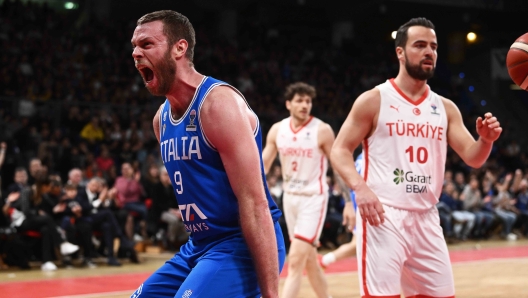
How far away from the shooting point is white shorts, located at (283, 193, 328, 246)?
7281mm

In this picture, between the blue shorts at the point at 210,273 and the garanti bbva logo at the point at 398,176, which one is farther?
the garanti bbva logo at the point at 398,176

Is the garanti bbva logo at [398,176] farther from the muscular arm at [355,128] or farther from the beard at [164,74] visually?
the beard at [164,74]

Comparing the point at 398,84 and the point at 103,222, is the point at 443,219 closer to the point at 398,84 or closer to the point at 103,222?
the point at 103,222

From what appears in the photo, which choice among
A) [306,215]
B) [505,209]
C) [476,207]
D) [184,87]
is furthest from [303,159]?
[505,209]

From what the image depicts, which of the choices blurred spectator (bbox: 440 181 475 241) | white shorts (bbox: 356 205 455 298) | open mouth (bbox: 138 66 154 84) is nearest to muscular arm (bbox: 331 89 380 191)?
white shorts (bbox: 356 205 455 298)

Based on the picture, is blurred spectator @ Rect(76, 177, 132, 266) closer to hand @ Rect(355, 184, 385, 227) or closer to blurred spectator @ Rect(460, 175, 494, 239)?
hand @ Rect(355, 184, 385, 227)

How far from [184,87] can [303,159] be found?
500cm

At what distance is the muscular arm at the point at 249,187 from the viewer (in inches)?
110

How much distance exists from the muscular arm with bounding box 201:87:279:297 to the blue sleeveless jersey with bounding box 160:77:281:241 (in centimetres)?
12

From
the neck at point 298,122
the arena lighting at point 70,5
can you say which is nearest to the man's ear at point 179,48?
the neck at point 298,122

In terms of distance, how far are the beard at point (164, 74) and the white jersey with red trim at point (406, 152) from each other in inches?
78.8

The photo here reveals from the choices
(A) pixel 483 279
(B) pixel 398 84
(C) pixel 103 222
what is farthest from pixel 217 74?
(B) pixel 398 84

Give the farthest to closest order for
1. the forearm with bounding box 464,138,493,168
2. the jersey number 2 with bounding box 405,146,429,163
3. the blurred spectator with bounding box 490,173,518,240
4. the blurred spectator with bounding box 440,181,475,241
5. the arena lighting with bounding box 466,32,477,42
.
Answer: the arena lighting with bounding box 466,32,477,42 → the blurred spectator with bounding box 490,173,518,240 → the blurred spectator with bounding box 440,181,475,241 → the jersey number 2 with bounding box 405,146,429,163 → the forearm with bounding box 464,138,493,168

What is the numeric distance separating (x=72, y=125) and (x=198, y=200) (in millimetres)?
12865
